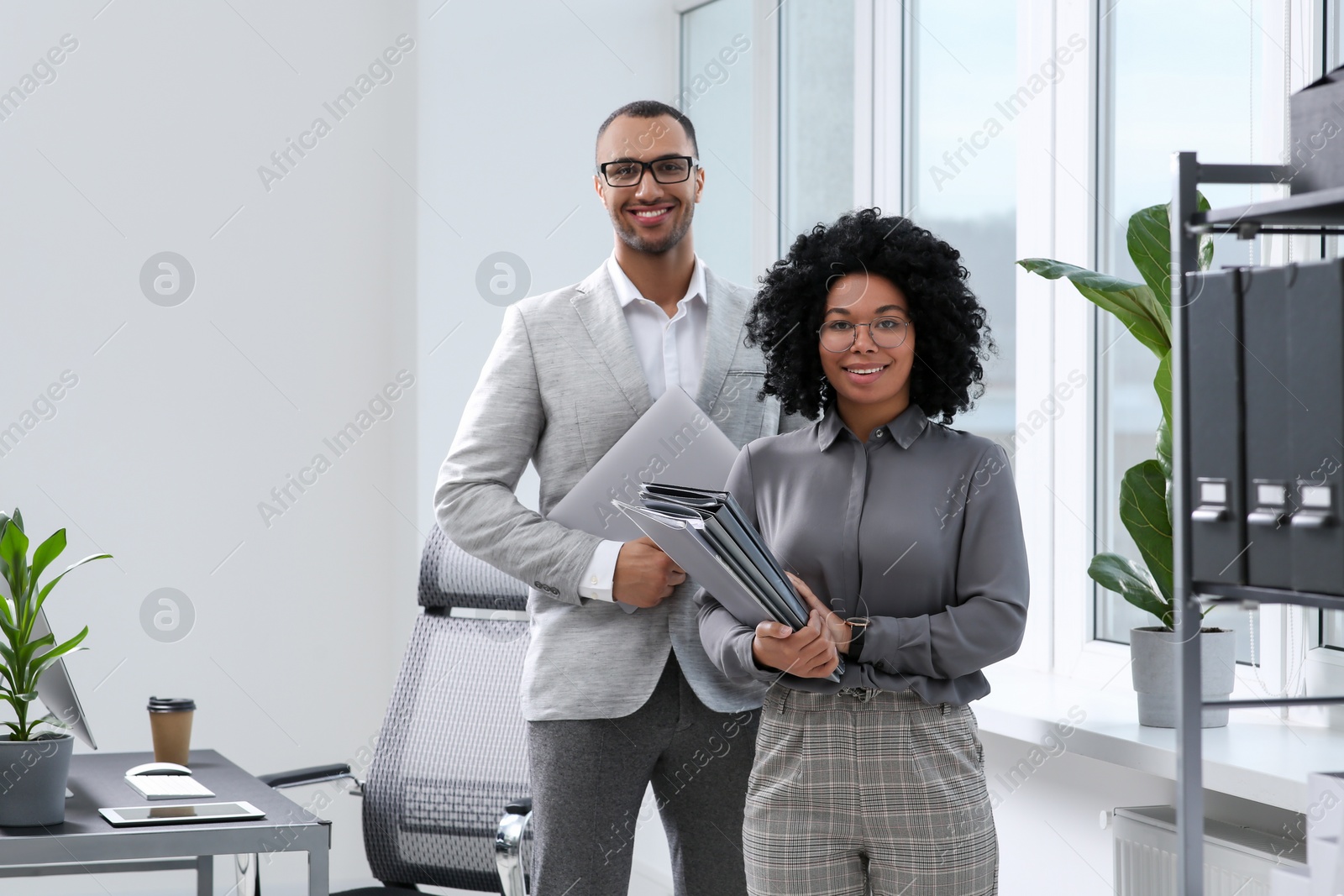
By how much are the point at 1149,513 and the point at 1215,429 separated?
78cm

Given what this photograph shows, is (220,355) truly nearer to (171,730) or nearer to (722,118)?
(171,730)

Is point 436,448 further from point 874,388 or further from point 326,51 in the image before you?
point 874,388

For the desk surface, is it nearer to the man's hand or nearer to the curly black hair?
the man's hand

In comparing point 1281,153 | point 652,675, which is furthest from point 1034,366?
point 652,675

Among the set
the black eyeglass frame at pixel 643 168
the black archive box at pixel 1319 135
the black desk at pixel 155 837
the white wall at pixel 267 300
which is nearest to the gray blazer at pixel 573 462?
the black eyeglass frame at pixel 643 168

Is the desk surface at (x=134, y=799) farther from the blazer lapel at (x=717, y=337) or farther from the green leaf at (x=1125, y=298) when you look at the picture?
the green leaf at (x=1125, y=298)

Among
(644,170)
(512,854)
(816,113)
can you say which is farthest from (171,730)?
(816,113)

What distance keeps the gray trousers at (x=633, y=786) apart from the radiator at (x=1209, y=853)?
58 cm

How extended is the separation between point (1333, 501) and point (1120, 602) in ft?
4.68

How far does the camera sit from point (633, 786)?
1.68m

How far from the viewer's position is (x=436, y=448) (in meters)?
3.34

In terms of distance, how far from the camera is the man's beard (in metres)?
1.75

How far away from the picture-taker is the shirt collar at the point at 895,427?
1455mm

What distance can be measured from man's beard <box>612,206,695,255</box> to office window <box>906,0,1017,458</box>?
0.92 meters
